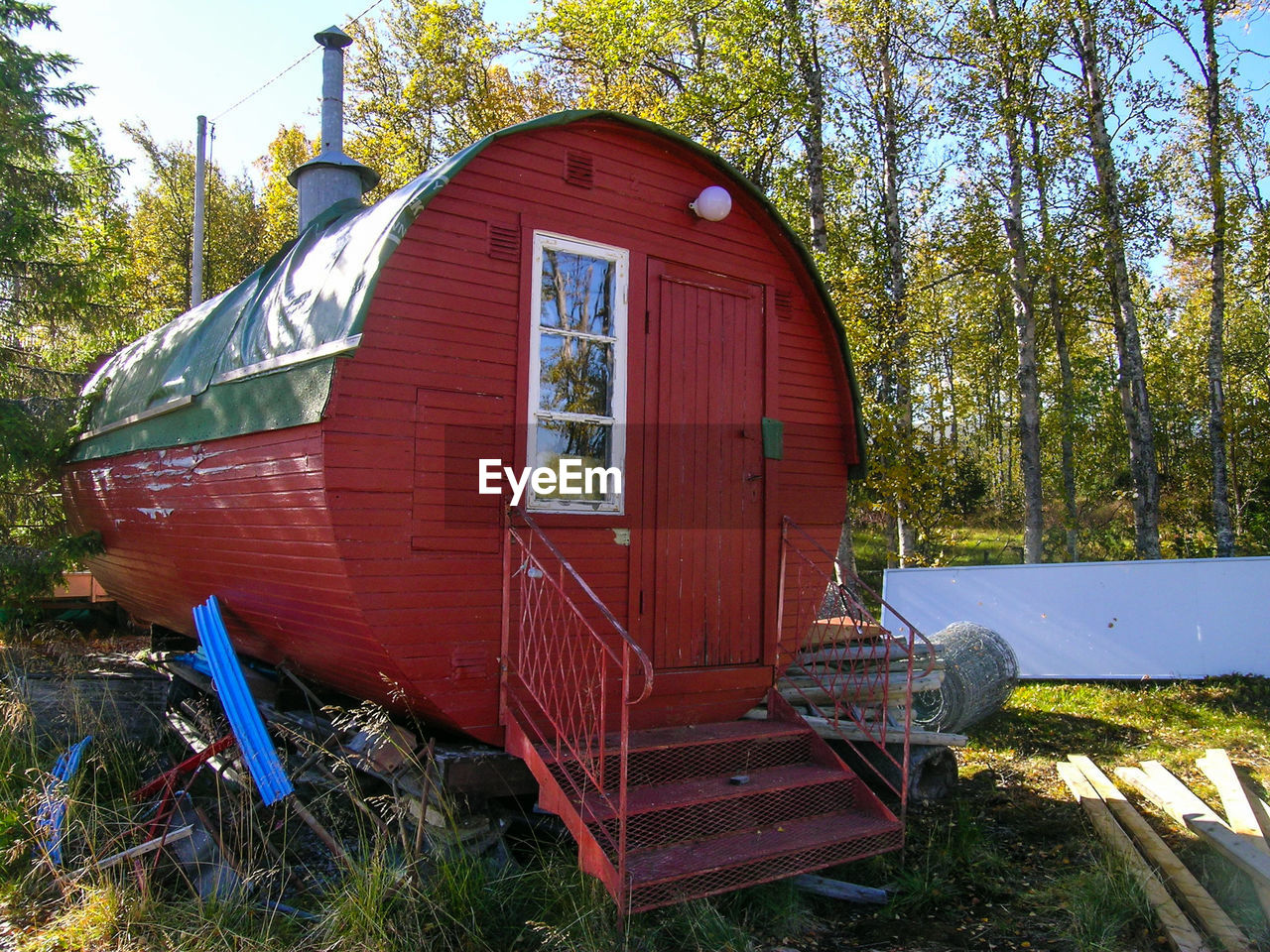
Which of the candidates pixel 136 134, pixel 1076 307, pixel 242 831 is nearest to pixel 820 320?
pixel 242 831

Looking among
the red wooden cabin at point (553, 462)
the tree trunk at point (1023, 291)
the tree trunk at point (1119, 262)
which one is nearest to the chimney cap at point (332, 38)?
the red wooden cabin at point (553, 462)

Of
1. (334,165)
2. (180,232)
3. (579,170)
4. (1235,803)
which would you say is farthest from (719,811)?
(180,232)

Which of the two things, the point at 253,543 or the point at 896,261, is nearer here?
Answer: the point at 253,543

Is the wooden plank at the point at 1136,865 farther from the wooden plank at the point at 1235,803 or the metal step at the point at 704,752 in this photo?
the metal step at the point at 704,752

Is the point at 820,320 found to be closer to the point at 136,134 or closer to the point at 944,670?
the point at 944,670

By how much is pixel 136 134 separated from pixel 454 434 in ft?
84.3

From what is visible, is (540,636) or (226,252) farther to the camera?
(226,252)

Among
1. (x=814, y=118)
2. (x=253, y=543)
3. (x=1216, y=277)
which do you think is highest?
(x=814, y=118)

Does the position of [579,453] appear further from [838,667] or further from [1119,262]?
[1119,262]

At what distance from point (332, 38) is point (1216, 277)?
570 inches

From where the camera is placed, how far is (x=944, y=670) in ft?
23.3

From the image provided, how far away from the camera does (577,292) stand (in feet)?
16.6

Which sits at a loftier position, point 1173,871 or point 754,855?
point 754,855

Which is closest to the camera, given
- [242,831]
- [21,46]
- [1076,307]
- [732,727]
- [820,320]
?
[242,831]
